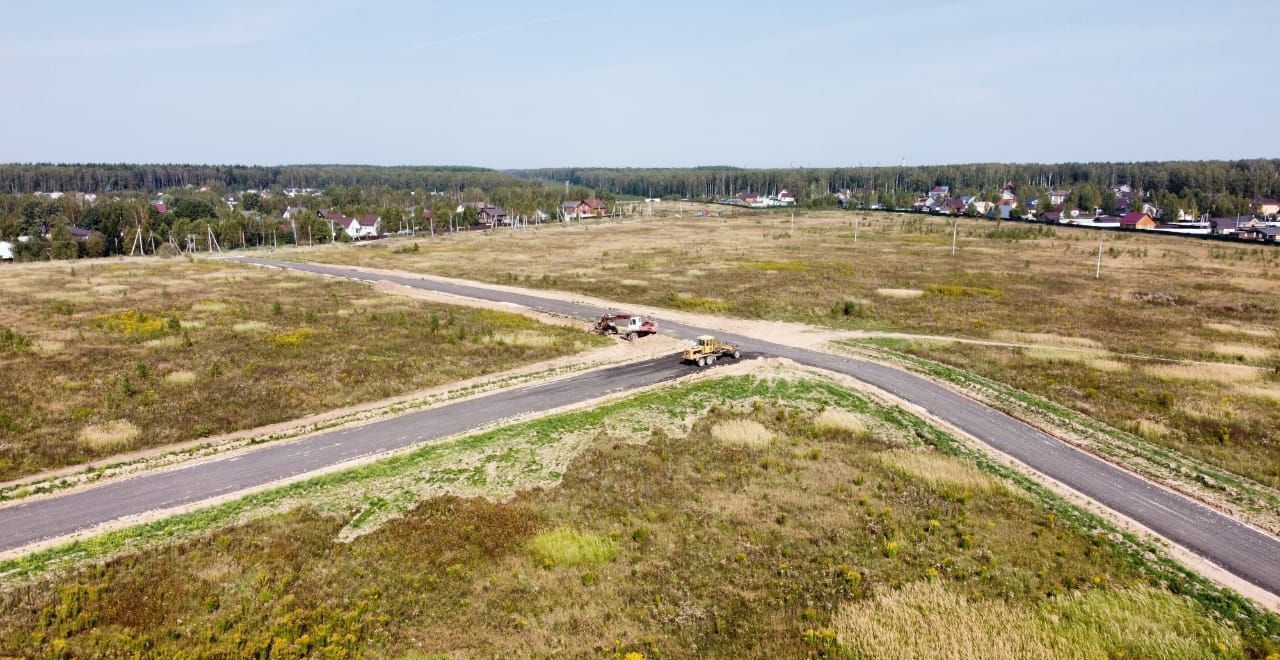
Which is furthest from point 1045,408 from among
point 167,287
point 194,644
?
point 167,287

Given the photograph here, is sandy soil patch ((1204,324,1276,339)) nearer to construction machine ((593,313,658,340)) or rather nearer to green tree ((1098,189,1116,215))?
construction machine ((593,313,658,340))

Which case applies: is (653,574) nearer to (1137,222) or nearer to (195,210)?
(1137,222)

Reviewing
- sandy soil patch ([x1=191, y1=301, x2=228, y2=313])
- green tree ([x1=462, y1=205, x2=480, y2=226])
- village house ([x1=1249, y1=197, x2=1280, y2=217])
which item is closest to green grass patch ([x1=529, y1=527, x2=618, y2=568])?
sandy soil patch ([x1=191, y1=301, x2=228, y2=313])

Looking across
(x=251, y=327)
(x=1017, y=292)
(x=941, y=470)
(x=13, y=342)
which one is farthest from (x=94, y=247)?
(x=1017, y=292)

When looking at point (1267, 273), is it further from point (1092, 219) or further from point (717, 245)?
point (1092, 219)

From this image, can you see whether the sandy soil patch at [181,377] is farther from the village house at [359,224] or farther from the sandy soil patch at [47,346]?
the village house at [359,224]
